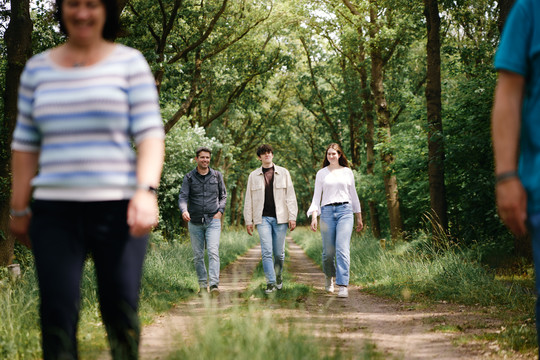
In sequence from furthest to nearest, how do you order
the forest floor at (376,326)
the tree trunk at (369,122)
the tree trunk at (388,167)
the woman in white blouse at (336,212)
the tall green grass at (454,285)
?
1. the tree trunk at (369,122)
2. the tree trunk at (388,167)
3. the woman in white blouse at (336,212)
4. the tall green grass at (454,285)
5. the forest floor at (376,326)

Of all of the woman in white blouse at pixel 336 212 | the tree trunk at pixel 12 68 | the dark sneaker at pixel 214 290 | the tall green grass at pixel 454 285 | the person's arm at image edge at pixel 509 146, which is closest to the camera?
the person's arm at image edge at pixel 509 146

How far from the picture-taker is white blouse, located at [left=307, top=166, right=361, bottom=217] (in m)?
8.74

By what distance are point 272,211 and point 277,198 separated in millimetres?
230

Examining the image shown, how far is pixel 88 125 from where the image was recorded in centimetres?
234

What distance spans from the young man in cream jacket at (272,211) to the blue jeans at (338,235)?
1.91 ft

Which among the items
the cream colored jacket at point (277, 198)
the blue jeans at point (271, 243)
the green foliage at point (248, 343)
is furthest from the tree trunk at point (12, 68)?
the green foliage at point (248, 343)

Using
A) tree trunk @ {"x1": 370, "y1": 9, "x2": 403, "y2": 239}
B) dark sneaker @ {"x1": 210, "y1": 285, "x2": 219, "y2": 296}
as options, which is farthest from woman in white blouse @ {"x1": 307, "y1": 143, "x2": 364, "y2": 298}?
tree trunk @ {"x1": 370, "y1": 9, "x2": 403, "y2": 239}

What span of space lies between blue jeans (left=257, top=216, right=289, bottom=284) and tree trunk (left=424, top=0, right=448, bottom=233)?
4.55m

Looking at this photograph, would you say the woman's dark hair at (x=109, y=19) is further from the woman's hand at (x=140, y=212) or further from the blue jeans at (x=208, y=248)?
the blue jeans at (x=208, y=248)

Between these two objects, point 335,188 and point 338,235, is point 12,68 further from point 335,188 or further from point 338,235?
point 338,235

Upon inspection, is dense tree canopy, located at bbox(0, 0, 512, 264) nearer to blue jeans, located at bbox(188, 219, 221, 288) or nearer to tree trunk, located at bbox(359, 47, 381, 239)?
tree trunk, located at bbox(359, 47, 381, 239)

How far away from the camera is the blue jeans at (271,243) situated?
8.52 metres

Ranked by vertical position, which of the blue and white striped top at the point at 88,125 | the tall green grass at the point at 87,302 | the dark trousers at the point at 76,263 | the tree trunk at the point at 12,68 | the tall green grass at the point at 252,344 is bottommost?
the tall green grass at the point at 87,302

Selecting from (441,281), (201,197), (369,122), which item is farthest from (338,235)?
(369,122)
